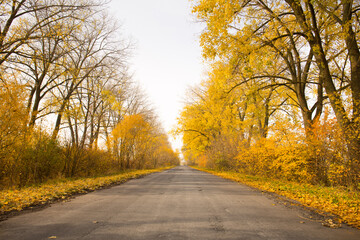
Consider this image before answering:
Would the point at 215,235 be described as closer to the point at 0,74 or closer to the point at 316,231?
the point at 316,231

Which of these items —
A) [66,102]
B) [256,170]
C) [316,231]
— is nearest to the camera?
[316,231]

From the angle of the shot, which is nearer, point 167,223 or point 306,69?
point 167,223

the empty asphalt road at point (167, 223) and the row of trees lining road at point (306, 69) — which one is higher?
the row of trees lining road at point (306, 69)

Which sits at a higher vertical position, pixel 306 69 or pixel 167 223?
pixel 306 69

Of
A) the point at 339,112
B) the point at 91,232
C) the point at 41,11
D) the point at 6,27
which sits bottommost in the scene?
the point at 91,232

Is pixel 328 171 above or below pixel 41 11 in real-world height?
below

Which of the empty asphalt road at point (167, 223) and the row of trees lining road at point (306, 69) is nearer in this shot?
the empty asphalt road at point (167, 223)

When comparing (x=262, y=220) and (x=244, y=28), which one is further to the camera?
(x=244, y=28)

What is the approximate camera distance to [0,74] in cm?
1011

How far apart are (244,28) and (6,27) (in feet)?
35.9

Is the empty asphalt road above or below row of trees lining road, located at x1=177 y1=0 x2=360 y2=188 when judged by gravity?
below

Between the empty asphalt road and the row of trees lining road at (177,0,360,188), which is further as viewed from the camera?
the row of trees lining road at (177,0,360,188)

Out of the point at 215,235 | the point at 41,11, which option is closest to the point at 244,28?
the point at 41,11

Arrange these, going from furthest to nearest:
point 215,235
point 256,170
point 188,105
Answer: point 188,105 → point 256,170 → point 215,235
